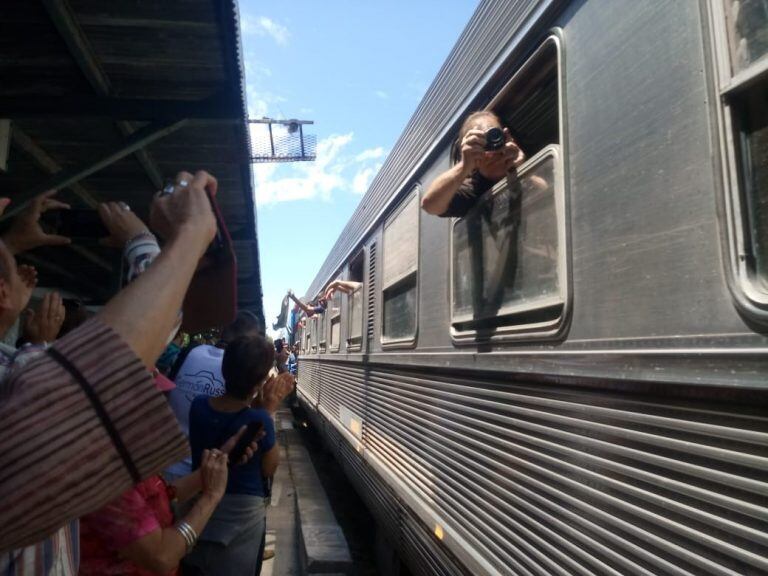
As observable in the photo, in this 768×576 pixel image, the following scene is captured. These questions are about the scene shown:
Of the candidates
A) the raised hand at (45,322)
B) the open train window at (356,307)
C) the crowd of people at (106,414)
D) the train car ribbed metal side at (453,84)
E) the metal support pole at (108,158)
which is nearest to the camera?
the crowd of people at (106,414)

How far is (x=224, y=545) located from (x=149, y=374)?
6.11ft

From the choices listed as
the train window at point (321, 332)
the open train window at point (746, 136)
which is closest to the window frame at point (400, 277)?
the open train window at point (746, 136)

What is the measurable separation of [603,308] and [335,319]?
5069mm

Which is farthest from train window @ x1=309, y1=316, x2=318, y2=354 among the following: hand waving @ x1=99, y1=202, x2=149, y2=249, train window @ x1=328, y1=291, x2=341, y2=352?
hand waving @ x1=99, y1=202, x2=149, y2=249

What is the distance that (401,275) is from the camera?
337 cm

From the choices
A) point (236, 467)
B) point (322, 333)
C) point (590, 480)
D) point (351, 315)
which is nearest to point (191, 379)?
point (236, 467)

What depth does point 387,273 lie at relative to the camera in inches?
149

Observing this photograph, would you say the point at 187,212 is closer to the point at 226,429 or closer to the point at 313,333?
the point at 226,429

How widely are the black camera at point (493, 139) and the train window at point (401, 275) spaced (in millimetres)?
1164

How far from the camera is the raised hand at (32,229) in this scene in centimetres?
121

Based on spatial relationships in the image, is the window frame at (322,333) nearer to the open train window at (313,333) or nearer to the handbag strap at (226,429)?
the open train window at (313,333)

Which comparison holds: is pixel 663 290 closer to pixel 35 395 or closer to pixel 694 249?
pixel 694 249

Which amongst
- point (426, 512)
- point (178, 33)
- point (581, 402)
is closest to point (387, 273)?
point (426, 512)

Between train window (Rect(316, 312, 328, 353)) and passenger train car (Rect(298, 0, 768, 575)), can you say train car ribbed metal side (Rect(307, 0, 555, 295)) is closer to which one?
passenger train car (Rect(298, 0, 768, 575))
